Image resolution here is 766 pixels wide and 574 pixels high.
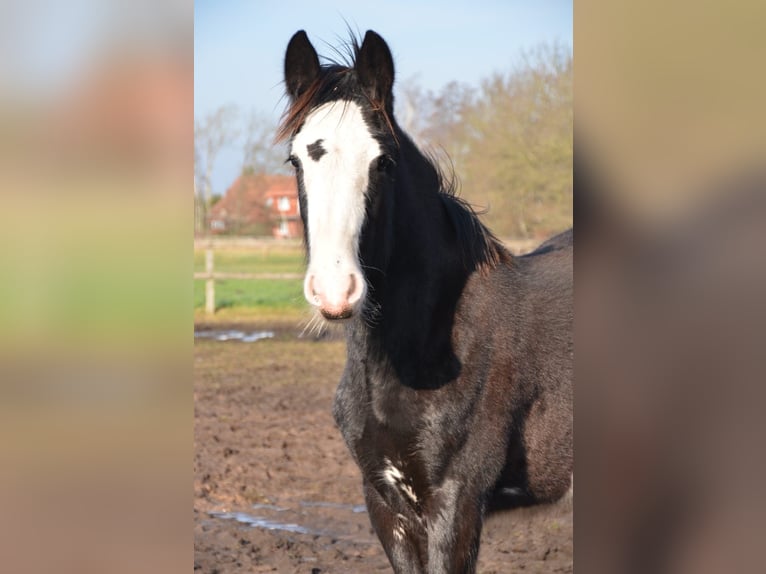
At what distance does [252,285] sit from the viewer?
54.8 feet

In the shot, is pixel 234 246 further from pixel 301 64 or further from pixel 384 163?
pixel 384 163

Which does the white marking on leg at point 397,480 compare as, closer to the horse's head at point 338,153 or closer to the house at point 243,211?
the horse's head at point 338,153

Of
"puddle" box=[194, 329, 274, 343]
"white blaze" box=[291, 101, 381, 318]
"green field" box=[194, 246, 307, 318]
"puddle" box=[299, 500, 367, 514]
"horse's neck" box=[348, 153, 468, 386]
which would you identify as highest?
"white blaze" box=[291, 101, 381, 318]

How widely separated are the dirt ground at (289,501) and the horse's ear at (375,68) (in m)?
1.80

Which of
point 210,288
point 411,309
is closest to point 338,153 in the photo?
point 411,309

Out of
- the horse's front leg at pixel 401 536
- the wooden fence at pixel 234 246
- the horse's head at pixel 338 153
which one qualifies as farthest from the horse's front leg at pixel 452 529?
the wooden fence at pixel 234 246

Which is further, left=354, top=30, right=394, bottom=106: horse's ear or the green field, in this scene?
Result: the green field

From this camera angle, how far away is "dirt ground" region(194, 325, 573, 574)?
186 inches

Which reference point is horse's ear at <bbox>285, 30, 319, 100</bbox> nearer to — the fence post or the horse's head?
the horse's head

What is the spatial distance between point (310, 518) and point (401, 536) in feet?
8.33

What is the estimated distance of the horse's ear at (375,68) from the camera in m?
2.68

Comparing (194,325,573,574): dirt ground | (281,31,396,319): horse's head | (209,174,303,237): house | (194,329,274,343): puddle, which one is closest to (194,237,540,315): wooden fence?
(194,329,274,343): puddle
